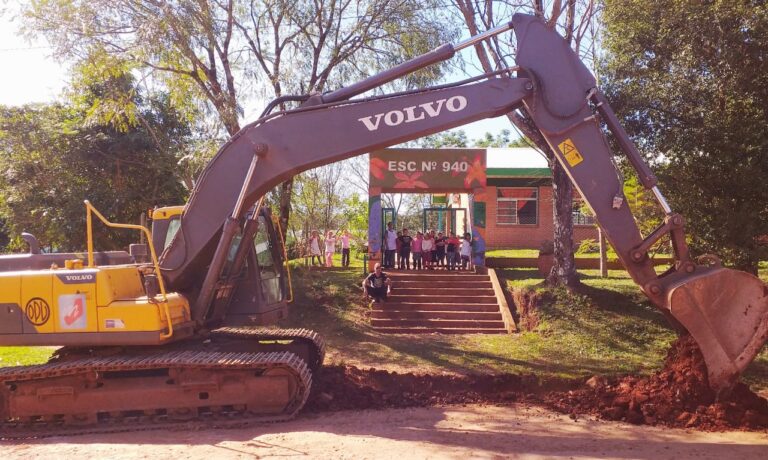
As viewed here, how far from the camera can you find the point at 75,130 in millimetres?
18672

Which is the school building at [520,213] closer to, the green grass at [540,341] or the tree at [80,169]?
the green grass at [540,341]

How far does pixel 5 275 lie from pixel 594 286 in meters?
12.5

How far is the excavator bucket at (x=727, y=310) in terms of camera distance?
21.4 ft

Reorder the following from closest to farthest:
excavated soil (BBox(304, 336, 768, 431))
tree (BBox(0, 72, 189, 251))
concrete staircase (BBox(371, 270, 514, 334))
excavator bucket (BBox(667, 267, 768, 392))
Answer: excavator bucket (BBox(667, 267, 768, 392))
excavated soil (BBox(304, 336, 768, 431))
concrete staircase (BBox(371, 270, 514, 334))
tree (BBox(0, 72, 189, 251))

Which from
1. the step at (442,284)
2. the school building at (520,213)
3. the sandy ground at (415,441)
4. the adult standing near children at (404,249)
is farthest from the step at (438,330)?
the school building at (520,213)

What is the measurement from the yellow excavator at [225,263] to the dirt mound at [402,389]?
38.5 inches

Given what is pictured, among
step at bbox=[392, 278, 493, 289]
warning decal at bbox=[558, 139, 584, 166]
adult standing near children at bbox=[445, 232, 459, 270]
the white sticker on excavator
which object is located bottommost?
the white sticker on excavator

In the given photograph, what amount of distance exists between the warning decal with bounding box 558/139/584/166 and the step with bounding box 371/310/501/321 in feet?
27.0

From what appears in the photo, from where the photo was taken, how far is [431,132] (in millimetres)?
7441

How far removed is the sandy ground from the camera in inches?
239

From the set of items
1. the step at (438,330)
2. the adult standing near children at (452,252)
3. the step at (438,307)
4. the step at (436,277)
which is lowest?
the step at (438,330)

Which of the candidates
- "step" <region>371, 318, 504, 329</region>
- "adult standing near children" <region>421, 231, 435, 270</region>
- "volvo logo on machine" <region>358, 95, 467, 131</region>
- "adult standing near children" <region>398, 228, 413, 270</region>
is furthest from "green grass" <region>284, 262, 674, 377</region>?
"volvo logo on machine" <region>358, 95, 467, 131</region>

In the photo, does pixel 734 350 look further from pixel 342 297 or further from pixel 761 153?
pixel 342 297

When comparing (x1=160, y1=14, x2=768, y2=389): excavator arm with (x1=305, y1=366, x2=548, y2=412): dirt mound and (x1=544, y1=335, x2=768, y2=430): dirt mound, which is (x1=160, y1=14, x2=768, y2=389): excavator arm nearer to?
(x1=544, y1=335, x2=768, y2=430): dirt mound
